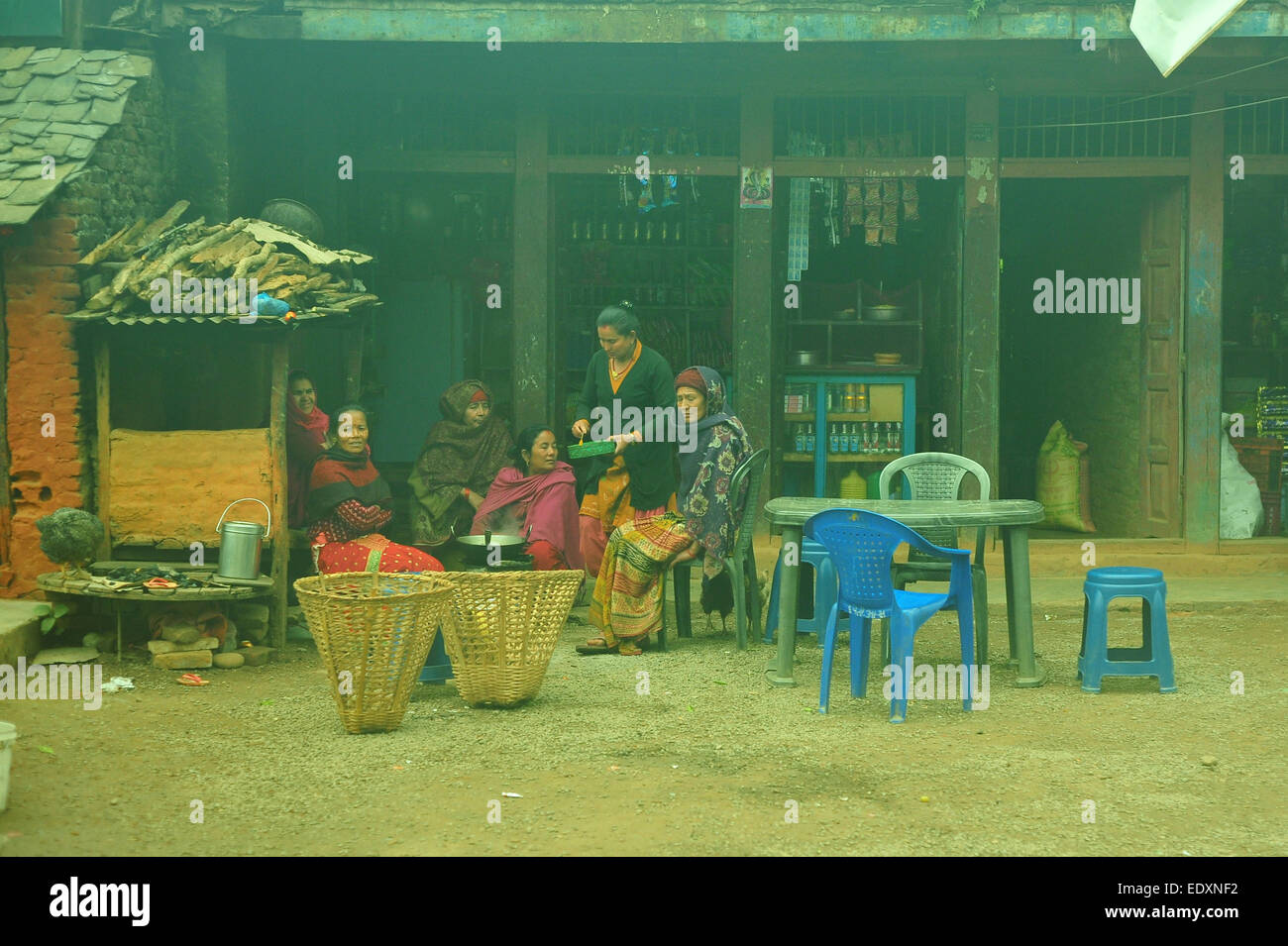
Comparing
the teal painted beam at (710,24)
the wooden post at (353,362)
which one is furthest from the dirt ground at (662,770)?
the teal painted beam at (710,24)

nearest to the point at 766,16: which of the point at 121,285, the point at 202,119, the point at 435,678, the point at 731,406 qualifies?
the point at 731,406

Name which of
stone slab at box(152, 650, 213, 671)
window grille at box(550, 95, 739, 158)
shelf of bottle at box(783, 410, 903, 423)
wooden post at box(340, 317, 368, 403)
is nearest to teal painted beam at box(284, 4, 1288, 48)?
window grille at box(550, 95, 739, 158)

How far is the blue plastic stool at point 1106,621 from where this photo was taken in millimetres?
6473

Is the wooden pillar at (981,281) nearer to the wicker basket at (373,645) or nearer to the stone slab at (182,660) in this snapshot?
the wicker basket at (373,645)

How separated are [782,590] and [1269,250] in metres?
7.10

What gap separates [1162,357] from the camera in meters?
10.3

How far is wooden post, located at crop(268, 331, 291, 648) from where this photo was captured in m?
7.63

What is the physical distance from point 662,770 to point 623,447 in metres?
2.89

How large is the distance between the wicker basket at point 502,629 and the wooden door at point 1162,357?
18.8ft

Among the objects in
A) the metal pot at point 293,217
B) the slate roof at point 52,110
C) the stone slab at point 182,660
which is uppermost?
the slate roof at point 52,110

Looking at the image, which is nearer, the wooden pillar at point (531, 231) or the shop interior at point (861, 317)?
the wooden pillar at point (531, 231)

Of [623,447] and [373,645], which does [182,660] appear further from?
[623,447]

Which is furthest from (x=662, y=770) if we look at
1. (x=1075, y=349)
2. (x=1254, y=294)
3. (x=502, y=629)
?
(x=1254, y=294)

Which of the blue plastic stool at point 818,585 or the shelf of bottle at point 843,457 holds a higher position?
the shelf of bottle at point 843,457
